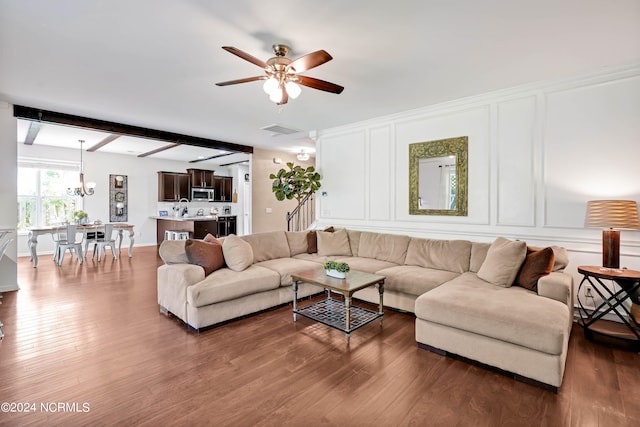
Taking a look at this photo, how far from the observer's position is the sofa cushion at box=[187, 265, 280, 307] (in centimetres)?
301

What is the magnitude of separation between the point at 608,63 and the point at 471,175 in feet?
5.47

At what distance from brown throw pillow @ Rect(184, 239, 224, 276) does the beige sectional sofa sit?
0.07 metres

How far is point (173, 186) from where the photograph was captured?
958 cm

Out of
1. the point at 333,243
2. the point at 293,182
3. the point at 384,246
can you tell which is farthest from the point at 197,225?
the point at 384,246

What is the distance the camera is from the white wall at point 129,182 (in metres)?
7.64

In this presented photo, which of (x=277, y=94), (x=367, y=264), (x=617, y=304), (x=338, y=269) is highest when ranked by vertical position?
(x=277, y=94)

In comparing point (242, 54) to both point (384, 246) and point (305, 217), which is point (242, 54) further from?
point (305, 217)

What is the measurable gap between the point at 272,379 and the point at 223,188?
30.7ft

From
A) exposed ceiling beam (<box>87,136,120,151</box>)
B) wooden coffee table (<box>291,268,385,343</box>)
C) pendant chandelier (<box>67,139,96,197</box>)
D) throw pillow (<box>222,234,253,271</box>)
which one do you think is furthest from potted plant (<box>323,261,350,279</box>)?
pendant chandelier (<box>67,139,96,197</box>)

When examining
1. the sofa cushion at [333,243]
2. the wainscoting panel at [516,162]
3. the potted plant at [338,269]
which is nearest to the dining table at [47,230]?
the sofa cushion at [333,243]

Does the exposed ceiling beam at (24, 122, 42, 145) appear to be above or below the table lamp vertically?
above

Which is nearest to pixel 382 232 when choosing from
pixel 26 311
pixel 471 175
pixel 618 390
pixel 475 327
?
pixel 471 175

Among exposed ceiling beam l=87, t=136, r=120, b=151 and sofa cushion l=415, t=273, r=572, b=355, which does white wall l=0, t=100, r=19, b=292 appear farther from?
sofa cushion l=415, t=273, r=572, b=355

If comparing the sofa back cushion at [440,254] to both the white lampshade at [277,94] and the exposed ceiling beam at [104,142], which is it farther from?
the exposed ceiling beam at [104,142]
